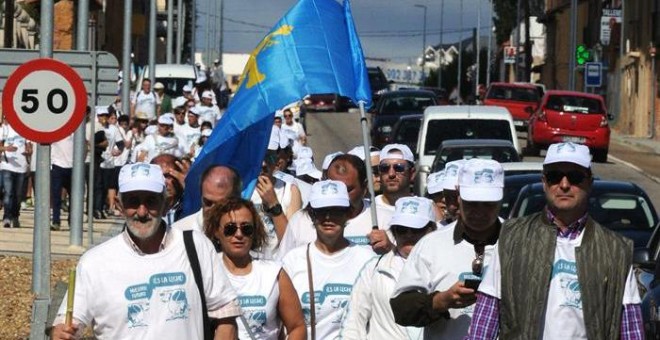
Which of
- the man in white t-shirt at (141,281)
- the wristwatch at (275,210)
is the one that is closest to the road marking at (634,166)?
the wristwatch at (275,210)

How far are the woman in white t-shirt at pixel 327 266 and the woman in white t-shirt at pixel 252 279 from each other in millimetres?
775

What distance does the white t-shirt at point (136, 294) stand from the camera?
6711 millimetres

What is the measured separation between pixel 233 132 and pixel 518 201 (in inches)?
205

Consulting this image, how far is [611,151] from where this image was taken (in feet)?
161

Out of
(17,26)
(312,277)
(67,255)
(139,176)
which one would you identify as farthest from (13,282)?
(17,26)

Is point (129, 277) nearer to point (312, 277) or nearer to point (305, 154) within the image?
point (312, 277)

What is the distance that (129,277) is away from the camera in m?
6.71

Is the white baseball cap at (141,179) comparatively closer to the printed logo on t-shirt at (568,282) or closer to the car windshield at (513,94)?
the printed logo on t-shirt at (568,282)

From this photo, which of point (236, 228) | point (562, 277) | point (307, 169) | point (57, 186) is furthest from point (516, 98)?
point (562, 277)

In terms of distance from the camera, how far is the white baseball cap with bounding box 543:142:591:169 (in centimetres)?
633

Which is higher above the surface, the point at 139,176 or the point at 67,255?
the point at 139,176

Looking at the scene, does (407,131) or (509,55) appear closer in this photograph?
(407,131)

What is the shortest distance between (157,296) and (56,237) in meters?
15.6

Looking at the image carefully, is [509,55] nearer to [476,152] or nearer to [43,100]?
[476,152]
